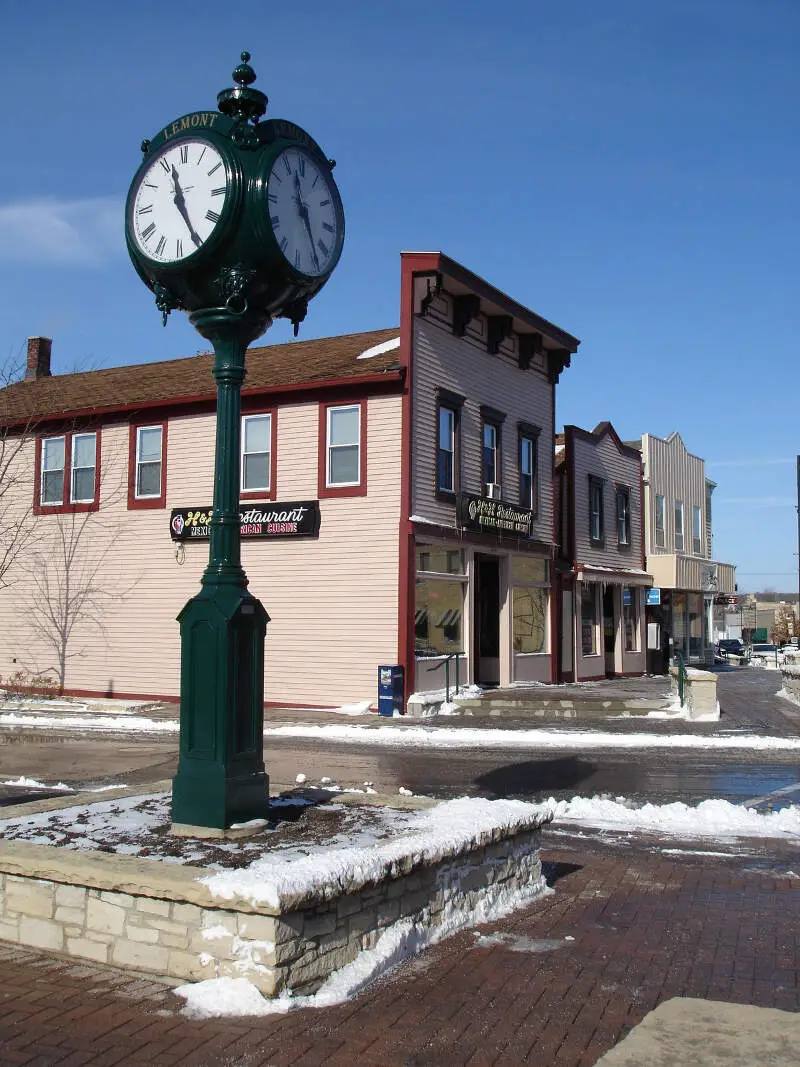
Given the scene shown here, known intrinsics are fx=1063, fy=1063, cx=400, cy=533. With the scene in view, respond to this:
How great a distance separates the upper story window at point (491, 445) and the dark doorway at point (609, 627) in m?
8.72

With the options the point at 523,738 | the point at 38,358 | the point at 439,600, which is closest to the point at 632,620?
the point at 439,600

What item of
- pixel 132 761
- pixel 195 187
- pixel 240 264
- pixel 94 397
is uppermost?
pixel 94 397

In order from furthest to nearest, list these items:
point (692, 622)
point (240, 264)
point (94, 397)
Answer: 1. point (692, 622)
2. point (94, 397)
3. point (240, 264)

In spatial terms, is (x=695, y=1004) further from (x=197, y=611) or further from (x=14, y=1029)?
(x=197, y=611)

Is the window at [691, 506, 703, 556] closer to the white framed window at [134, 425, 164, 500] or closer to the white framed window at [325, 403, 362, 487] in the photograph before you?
the white framed window at [325, 403, 362, 487]

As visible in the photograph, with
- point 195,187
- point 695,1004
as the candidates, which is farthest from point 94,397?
point 695,1004

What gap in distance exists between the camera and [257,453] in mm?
23594

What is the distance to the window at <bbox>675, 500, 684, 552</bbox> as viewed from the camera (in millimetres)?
37812

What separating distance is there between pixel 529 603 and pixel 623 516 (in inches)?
298

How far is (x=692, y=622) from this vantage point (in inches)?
1574

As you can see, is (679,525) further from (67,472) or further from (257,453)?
(67,472)

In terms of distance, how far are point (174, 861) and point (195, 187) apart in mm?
4277

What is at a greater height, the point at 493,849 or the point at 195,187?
the point at 195,187

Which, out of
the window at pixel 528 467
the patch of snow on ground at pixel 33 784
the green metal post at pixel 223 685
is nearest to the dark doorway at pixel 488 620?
the window at pixel 528 467
